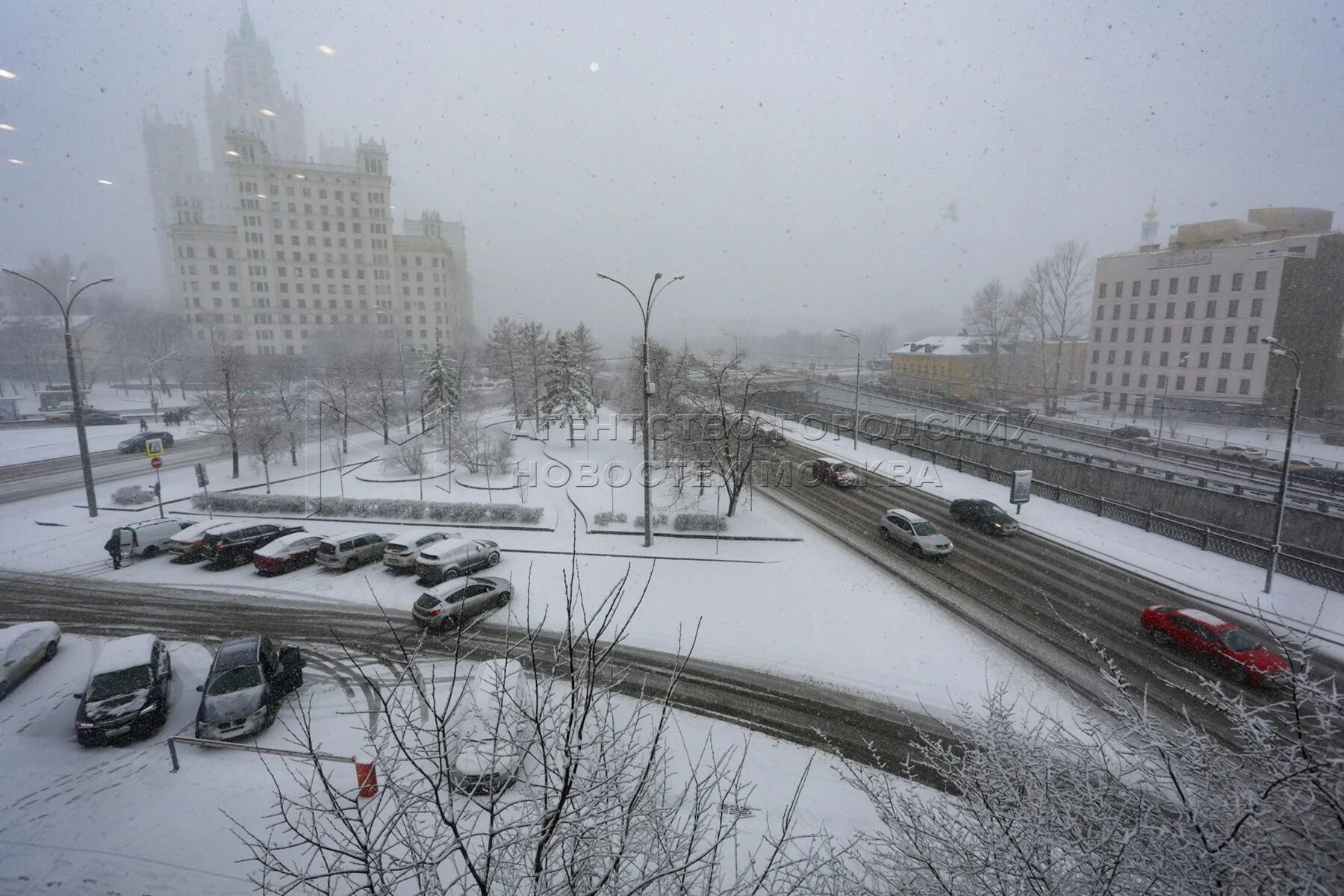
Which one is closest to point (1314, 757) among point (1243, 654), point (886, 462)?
point (1243, 654)

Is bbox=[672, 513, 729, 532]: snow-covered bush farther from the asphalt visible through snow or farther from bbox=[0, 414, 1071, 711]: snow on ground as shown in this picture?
the asphalt visible through snow

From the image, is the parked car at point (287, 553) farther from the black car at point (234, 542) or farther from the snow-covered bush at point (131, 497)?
the snow-covered bush at point (131, 497)

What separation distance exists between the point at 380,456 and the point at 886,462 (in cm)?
2789

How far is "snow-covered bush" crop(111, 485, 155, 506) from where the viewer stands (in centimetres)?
2302

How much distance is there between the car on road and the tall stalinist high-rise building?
173 feet

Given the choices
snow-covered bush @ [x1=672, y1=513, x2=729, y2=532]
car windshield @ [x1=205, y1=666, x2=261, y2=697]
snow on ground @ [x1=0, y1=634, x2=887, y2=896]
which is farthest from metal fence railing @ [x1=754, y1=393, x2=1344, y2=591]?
car windshield @ [x1=205, y1=666, x2=261, y2=697]

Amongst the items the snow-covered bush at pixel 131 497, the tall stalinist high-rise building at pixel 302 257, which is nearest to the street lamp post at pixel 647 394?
the snow-covered bush at pixel 131 497

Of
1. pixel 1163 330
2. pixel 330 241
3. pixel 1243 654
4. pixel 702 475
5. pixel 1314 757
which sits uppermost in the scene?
pixel 330 241

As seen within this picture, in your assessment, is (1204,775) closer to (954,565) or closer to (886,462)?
(954,565)

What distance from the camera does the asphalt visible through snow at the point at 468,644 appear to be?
32.3 feet

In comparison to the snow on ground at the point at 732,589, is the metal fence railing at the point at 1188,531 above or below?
above

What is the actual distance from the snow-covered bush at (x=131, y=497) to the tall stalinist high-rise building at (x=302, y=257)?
143 feet

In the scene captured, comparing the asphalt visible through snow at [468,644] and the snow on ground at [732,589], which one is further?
the snow on ground at [732,589]

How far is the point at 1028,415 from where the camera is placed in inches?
1666
